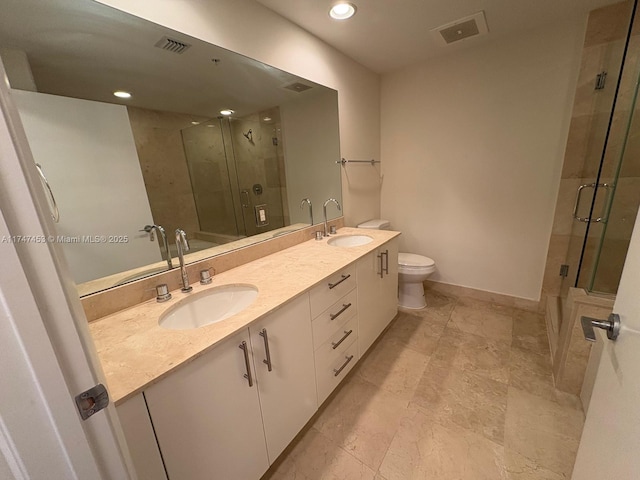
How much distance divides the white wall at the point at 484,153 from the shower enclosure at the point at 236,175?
4.39 ft

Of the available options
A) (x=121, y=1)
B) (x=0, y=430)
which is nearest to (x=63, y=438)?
(x=0, y=430)

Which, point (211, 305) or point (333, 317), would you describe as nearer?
point (211, 305)

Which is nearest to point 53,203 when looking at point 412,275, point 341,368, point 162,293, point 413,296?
point 162,293

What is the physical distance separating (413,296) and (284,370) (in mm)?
1760

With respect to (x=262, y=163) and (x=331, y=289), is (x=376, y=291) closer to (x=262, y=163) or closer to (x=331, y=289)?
(x=331, y=289)

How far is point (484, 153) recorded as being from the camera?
2295 mm

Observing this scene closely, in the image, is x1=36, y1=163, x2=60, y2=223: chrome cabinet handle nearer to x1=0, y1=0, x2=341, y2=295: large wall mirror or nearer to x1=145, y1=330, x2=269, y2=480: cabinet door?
x1=0, y1=0, x2=341, y2=295: large wall mirror

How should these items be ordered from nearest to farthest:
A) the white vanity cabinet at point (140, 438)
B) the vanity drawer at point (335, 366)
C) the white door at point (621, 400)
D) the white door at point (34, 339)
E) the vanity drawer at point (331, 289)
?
the white door at point (34, 339) → the white door at point (621, 400) → the white vanity cabinet at point (140, 438) → the vanity drawer at point (331, 289) → the vanity drawer at point (335, 366)

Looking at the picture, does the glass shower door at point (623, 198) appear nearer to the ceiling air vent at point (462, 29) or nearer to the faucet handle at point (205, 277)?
the ceiling air vent at point (462, 29)

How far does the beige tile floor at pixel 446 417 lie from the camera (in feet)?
3.92

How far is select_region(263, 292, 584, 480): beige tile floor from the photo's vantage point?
119 centimetres

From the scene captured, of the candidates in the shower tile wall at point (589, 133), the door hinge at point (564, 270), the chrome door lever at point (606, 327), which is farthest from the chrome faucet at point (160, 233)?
the door hinge at point (564, 270)

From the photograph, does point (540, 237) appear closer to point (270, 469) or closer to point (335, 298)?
point (335, 298)

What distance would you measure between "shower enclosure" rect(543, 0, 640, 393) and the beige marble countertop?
1.33m
